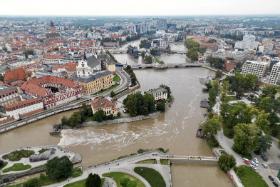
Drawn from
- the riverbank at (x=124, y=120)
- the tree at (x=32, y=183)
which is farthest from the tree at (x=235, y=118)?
the tree at (x=32, y=183)

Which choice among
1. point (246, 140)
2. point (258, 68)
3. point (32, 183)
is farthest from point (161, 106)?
point (258, 68)

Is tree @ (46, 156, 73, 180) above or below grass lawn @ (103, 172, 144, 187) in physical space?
above

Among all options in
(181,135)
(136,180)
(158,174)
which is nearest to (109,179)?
(136,180)

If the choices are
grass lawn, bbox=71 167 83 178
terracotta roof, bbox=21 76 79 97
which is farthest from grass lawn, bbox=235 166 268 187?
terracotta roof, bbox=21 76 79 97

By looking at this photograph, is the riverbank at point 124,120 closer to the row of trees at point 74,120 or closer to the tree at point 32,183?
the row of trees at point 74,120

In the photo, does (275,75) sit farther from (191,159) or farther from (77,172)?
(77,172)

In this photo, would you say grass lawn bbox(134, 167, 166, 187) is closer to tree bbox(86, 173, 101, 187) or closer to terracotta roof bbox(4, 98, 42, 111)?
tree bbox(86, 173, 101, 187)
